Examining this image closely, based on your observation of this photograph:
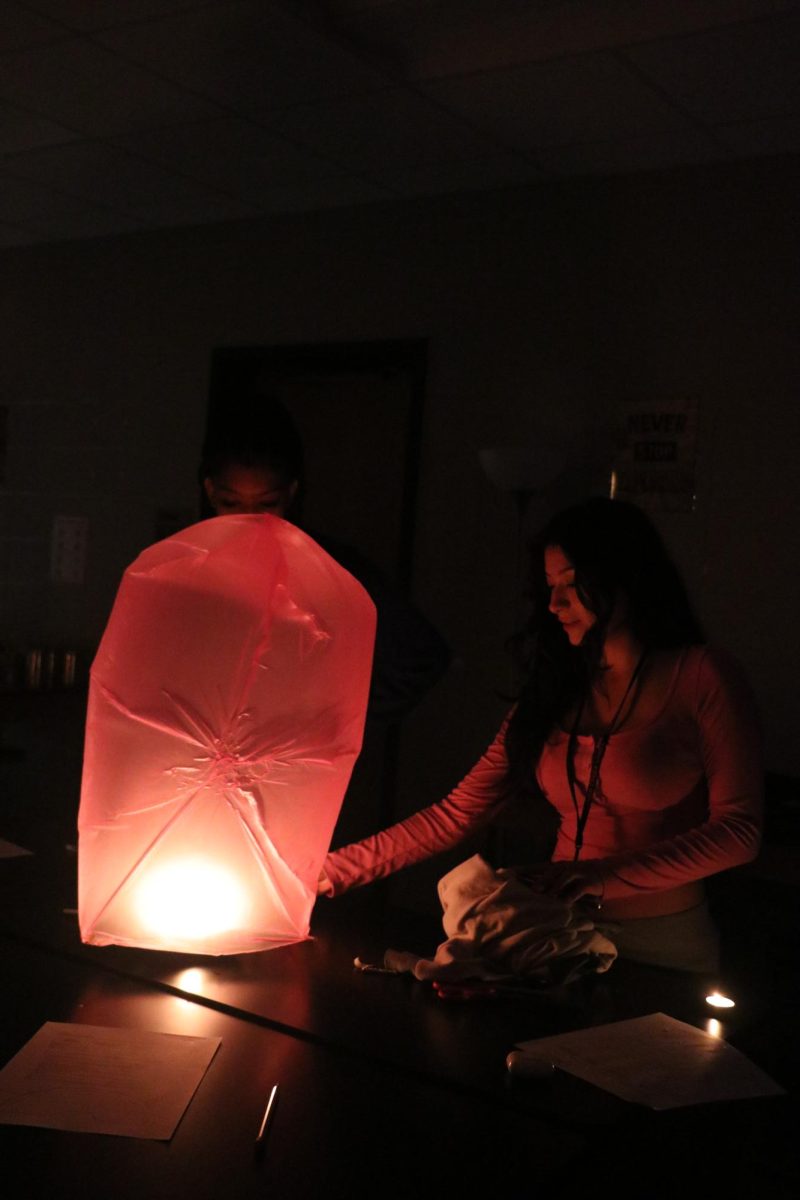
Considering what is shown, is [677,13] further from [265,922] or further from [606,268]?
[265,922]

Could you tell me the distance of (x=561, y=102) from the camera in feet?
10.7

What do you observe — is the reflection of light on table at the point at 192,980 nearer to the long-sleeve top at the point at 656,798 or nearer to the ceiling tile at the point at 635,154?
the long-sleeve top at the point at 656,798

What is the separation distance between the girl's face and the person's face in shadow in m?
0.50

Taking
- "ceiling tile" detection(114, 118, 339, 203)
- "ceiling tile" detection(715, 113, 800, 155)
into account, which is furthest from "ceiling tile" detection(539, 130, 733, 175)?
"ceiling tile" detection(114, 118, 339, 203)

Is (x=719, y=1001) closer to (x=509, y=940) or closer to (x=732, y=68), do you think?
(x=509, y=940)

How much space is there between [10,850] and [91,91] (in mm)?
2407

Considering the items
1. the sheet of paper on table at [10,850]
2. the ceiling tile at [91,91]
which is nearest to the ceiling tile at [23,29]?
the ceiling tile at [91,91]

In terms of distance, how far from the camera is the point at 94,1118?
1074mm

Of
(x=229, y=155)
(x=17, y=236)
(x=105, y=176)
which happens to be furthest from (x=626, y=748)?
(x=17, y=236)

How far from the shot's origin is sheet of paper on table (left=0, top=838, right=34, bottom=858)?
6.72 ft

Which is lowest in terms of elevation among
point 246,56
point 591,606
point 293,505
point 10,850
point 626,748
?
point 10,850

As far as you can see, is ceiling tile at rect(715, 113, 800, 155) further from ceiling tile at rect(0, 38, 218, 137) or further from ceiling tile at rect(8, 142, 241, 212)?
ceiling tile at rect(8, 142, 241, 212)

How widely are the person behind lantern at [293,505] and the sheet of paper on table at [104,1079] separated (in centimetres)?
90

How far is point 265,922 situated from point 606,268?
9.69 feet
